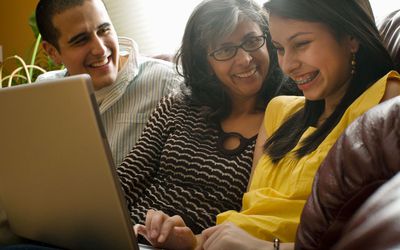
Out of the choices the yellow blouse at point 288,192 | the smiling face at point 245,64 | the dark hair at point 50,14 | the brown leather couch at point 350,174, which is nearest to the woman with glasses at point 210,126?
the smiling face at point 245,64

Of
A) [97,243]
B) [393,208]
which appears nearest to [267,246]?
[97,243]

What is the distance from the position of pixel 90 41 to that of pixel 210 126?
0.60 m

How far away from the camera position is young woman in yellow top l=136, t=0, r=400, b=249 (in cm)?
94

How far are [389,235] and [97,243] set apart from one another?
22.4 inches

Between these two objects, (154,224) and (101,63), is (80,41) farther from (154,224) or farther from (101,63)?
(154,224)

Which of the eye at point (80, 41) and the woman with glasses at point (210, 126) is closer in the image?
the woman with glasses at point (210, 126)

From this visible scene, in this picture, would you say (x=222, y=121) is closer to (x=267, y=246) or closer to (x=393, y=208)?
(x=267, y=246)

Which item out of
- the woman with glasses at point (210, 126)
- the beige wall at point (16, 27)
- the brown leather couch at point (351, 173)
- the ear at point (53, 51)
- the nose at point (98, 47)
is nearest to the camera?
the brown leather couch at point (351, 173)

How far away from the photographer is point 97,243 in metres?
0.91

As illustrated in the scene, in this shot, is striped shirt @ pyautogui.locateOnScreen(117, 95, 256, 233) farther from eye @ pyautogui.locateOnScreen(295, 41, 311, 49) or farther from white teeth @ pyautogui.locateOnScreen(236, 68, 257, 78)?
eye @ pyautogui.locateOnScreen(295, 41, 311, 49)

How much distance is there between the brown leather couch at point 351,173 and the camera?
582mm

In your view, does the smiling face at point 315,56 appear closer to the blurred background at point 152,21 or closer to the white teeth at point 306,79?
the white teeth at point 306,79

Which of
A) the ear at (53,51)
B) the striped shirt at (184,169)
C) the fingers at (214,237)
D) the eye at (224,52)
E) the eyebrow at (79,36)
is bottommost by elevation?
the striped shirt at (184,169)

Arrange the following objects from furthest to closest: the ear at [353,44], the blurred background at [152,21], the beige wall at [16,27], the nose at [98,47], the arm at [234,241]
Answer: the beige wall at [16,27]
the blurred background at [152,21]
the nose at [98,47]
the ear at [353,44]
the arm at [234,241]
